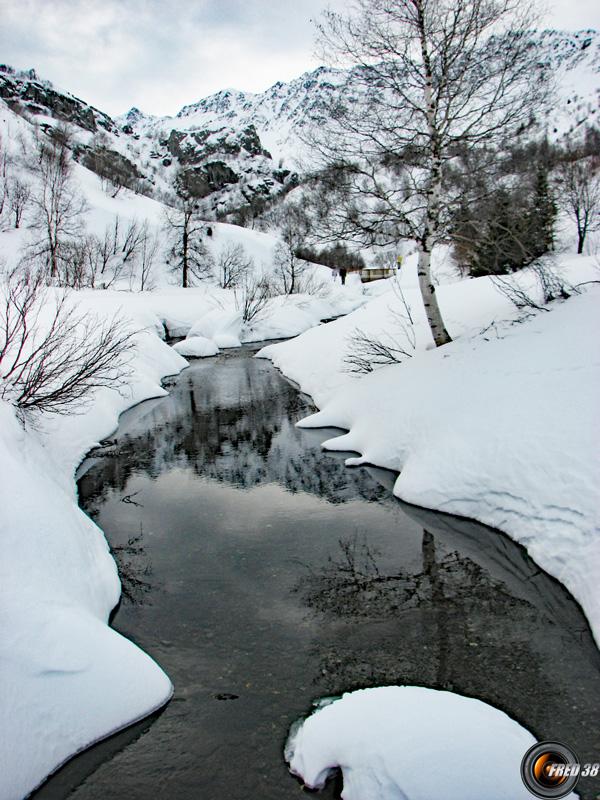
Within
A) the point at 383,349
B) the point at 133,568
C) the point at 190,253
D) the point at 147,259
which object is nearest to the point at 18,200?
the point at 147,259

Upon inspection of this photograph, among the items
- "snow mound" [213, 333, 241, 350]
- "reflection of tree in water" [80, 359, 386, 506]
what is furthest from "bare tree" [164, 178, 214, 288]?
"reflection of tree in water" [80, 359, 386, 506]

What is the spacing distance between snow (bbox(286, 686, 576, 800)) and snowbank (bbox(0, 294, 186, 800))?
1613 mm

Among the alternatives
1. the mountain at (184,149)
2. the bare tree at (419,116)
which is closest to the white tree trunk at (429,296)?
the bare tree at (419,116)

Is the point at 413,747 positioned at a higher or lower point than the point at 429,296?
lower

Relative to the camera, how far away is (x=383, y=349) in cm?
1374

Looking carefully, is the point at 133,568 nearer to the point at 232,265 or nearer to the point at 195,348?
the point at 195,348

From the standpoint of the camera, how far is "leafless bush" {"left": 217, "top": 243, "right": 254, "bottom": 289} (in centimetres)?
4773

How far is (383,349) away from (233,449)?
184 inches

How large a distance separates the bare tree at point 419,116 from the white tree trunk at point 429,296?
0.09 ft

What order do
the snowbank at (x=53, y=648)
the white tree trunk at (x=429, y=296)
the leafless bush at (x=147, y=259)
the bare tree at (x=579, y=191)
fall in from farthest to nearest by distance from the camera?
the leafless bush at (x=147, y=259) < the bare tree at (x=579, y=191) < the white tree trunk at (x=429, y=296) < the snowbank at (x=53, y=648)

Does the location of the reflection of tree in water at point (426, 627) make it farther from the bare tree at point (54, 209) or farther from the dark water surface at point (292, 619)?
the bare tree at point (54, 209)

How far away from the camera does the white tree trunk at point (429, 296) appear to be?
12063 millimetres

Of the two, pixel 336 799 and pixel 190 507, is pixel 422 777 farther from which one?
pixel 190 507

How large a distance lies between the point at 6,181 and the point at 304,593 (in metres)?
52.0
